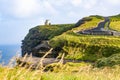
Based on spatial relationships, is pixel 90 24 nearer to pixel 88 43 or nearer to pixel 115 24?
pixel 115 24

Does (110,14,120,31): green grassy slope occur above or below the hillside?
above

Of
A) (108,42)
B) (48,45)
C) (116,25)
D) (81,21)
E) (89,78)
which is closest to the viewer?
(89,78)

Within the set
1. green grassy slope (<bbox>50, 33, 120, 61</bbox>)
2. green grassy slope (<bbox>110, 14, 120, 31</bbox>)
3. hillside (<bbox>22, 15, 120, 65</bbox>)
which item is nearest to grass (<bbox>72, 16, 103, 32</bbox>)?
hillside (<bbox>22, 15, 120, 65</bbox>)

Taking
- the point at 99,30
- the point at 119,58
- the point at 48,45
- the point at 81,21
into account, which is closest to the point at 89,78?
the point at 119,58

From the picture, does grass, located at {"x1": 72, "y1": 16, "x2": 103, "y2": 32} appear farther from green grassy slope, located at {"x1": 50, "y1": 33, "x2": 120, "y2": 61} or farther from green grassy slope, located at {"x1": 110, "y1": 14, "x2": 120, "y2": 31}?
green grassy slope, located at {"x1": 50, "y1": 33, "x2": 120, "y2": 61}

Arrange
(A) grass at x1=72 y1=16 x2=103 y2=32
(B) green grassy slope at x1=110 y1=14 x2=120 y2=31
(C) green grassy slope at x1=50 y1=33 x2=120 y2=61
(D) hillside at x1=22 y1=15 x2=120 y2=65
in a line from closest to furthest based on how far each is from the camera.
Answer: (C) green grassy slope at x1=50 y1=33 x2=120 y2=61 < (D) hillside at x1=22 y1=15 x2=120 y2=65 < (B) green grassy slope at x1=110 y1=14 x2=120 y2=31 < (A) grass at x1=72 y1=16 x2=103 y2=32

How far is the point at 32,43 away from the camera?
487 ft

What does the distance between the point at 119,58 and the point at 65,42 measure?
47.0m

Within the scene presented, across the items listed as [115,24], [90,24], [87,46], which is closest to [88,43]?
[87,46]

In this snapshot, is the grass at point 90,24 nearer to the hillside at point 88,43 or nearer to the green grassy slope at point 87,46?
the hillside at point 88,43

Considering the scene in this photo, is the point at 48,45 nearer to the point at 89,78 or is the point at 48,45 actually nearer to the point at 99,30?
the point at 99,30

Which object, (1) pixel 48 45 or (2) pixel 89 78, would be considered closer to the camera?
(2) pixel 89 78

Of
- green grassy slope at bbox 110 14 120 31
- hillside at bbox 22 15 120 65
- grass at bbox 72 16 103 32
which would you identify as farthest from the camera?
grass at bbox 72 16 103 32

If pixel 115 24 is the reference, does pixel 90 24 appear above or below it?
above
